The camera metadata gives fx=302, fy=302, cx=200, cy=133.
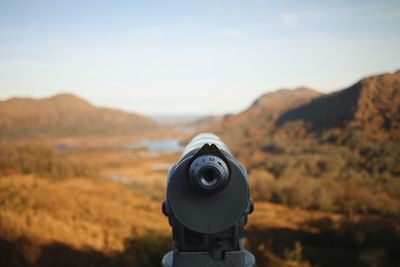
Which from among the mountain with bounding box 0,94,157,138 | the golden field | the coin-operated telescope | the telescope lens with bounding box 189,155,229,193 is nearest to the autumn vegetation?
the golden field

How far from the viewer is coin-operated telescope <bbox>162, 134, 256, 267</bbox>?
2104mm

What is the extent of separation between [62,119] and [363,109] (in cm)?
8021

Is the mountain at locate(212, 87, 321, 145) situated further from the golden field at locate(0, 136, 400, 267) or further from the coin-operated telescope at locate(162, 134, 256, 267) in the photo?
the coin-operated telescope at locate(162, 134, 256, 267)

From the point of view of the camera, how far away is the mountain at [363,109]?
2325 centimetres

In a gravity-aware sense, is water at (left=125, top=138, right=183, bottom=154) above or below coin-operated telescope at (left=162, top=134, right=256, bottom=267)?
below

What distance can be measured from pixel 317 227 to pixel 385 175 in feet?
51.7

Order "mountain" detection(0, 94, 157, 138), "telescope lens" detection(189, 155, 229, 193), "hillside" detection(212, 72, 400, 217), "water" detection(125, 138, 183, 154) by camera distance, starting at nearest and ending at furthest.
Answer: "telescope lens" detection(189, 155, 229, 193) → "hillside" detection(212, 72, 400, 217) → "mountain" detection(0, 94, 157, 138) → "water" detection(125, 138, 183, 154)

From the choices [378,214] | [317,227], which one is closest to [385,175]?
[378,214]

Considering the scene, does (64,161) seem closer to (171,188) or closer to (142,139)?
(171,188)

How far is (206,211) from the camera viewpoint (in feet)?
7.29

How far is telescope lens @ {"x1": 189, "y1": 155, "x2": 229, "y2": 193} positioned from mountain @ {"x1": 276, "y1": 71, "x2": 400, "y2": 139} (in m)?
18.9

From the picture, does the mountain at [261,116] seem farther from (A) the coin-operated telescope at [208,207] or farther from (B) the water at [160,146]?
(A) the coin-operated telescope at [208,207]

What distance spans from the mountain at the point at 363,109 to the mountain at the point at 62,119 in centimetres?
4984

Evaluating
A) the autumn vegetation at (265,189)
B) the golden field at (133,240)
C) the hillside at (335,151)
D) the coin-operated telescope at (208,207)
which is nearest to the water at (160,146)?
the autumn vegetation at (265,189)
